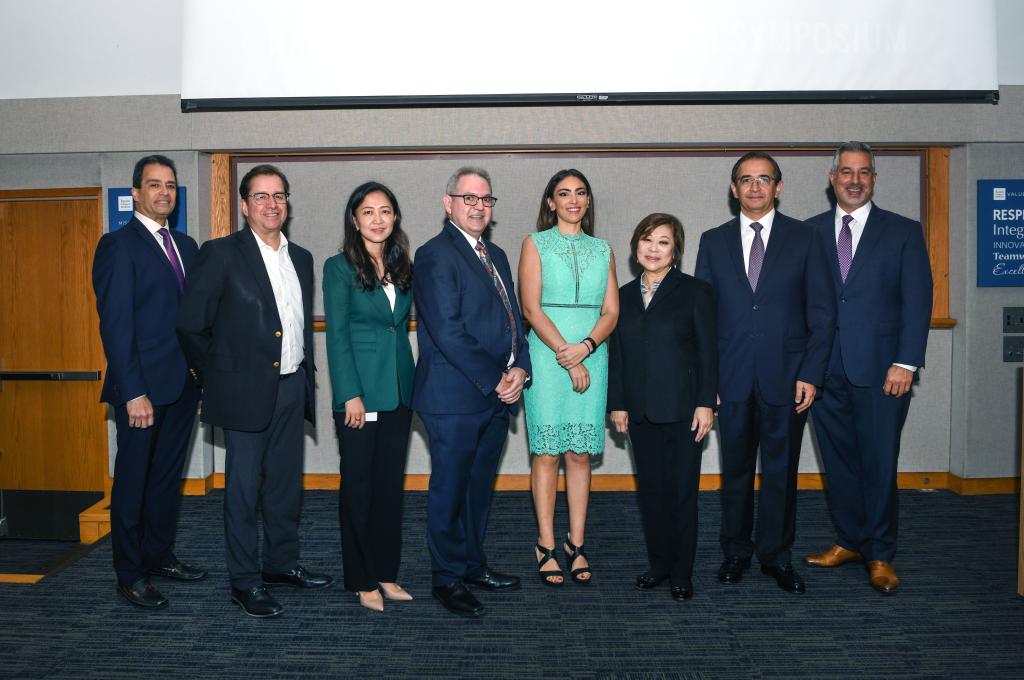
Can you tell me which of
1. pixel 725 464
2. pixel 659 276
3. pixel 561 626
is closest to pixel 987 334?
pixel 725 464

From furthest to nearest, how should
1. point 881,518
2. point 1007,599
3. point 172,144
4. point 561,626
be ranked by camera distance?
point 172,144, point 881,518, point 1007,599, point 561,626

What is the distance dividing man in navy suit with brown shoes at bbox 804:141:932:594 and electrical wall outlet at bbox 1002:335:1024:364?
5.63 ft

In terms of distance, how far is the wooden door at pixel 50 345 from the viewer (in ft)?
14.7

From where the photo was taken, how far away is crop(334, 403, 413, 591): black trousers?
2791 millimetres

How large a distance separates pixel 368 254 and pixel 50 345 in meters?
2.86

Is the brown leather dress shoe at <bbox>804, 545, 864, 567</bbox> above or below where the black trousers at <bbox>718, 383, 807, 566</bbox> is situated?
below

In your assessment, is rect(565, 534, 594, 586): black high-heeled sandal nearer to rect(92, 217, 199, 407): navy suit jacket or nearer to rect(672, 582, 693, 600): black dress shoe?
rect(672, 582, 693, 600): black dress shoe

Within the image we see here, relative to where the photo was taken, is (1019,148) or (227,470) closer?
(227,470)

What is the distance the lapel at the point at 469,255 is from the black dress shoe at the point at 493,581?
1105mm

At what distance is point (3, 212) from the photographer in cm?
450

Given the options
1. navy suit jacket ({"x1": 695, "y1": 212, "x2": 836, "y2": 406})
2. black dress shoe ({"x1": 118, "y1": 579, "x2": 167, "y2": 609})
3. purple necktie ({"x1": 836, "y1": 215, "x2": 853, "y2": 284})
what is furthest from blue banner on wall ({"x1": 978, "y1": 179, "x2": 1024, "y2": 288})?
black dress shoe ({"x1": 118, "y1": 579, "x2": 167, "y2": 609})

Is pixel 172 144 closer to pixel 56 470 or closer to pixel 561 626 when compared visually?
pixel 56 470

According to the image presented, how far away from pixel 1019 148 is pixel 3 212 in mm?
5917

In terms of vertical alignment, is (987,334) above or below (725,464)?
above
